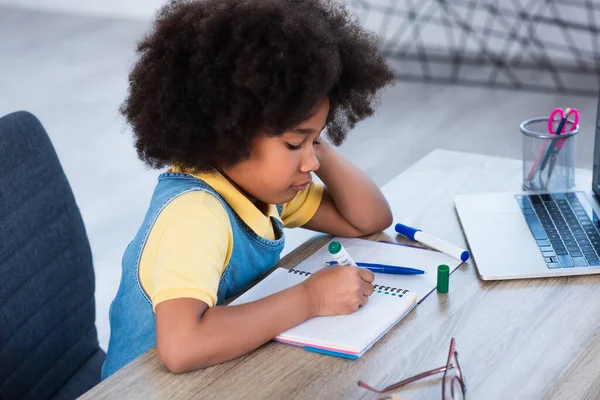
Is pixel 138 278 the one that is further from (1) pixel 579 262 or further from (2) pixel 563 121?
(2) pixel 563 121

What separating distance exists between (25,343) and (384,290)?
1.89 feet

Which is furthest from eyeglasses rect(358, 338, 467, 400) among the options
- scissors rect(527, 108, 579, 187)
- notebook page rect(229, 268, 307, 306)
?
scissors rect(527, 108, 579, 187)

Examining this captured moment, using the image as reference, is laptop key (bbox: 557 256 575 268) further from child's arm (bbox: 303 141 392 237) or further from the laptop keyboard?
child's arm (bbox: 303 141 392 237)

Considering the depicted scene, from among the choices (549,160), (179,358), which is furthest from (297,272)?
(549,160)

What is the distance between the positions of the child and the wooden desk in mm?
42

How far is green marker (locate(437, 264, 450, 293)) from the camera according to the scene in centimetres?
113

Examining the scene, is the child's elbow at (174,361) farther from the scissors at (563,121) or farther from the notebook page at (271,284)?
the scissors at (563,121)

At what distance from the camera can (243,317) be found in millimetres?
1034

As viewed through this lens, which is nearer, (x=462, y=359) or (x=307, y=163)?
(x=462, y=359)

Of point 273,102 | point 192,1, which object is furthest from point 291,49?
point 192,1

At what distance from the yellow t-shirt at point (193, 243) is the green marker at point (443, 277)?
0.90ft

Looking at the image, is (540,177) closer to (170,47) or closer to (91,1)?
(170,47)

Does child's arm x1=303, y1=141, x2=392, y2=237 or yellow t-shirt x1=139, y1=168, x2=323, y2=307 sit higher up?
yellow t-shirt x1=139, y1=168, x2=323, y2=307

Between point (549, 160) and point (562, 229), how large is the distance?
176mm
